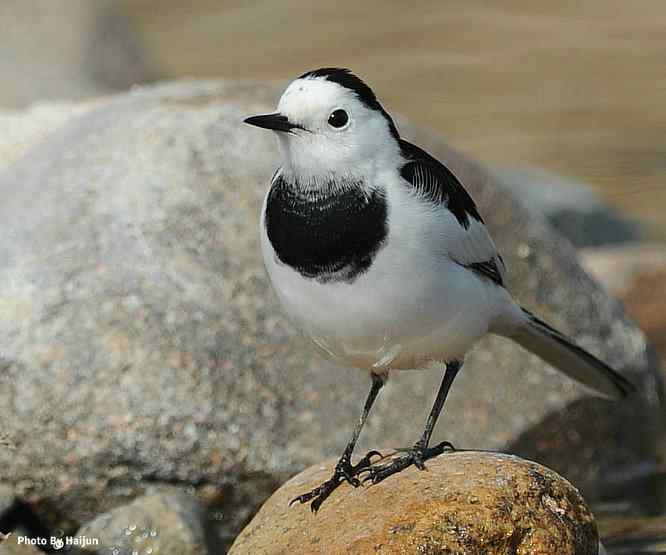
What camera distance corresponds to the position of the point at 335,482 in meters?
5.87

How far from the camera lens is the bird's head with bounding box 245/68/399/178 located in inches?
200

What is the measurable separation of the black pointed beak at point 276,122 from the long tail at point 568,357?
5.27 feet

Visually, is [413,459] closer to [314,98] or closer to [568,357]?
[568,357]

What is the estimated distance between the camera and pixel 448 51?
65.9 feet

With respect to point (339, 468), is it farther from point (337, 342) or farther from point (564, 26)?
point (564, 26)

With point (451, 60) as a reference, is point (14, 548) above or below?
above

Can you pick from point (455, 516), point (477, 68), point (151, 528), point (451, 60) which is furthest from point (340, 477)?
point (451, 60)

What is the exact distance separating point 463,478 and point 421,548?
1.18ft

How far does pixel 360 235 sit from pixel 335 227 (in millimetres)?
96

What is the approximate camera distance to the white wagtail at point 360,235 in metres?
5.15

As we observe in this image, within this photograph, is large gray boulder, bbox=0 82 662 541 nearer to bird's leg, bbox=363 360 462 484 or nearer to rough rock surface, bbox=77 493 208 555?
rough rock surface, bbox=77 493 208 555

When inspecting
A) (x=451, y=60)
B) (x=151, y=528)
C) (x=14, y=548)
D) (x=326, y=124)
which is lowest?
(x=451, y=60)

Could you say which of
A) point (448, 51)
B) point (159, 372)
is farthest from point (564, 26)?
point (159, 372)

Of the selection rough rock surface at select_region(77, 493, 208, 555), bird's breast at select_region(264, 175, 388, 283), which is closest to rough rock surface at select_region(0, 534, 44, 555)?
rough rock surface at select_region(77, 493, 208, 555)
